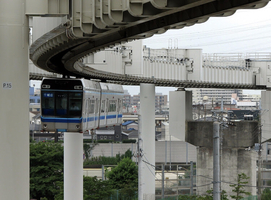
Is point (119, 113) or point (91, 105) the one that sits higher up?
point (91, 105)

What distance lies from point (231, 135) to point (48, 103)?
26485mm

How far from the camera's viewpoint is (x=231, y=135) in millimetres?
45031

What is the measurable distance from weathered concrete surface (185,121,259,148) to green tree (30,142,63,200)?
34.6 ft

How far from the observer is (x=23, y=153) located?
40.9 ft

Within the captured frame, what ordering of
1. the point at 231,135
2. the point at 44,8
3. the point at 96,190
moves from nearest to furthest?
the point at 44,8 < the point at 96,190 < the point at 231,135

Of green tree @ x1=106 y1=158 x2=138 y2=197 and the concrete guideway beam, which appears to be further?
green tree @ x1=106 y1=158 x2=138 y2=197

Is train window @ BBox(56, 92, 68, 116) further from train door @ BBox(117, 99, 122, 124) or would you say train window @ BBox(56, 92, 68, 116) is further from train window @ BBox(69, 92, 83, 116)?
train door @ BBox(117, 99, 122, 124)

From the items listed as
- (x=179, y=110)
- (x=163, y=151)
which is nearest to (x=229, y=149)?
(x=179, y=110)

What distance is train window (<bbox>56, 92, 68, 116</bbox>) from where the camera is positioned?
68.4 ft

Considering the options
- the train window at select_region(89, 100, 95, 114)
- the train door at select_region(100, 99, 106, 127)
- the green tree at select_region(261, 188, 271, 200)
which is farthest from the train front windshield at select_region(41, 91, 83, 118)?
the green tree at select_region(261, 188, 271, 200)

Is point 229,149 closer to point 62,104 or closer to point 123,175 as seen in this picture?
point 123,175

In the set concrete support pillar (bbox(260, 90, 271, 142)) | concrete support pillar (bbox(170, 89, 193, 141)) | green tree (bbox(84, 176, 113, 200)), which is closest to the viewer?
green tree (bbox(84, 176, 113, 200))

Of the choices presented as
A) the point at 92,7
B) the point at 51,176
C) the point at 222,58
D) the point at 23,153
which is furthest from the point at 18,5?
the point at 51,176

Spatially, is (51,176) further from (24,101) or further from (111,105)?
(24,101)
